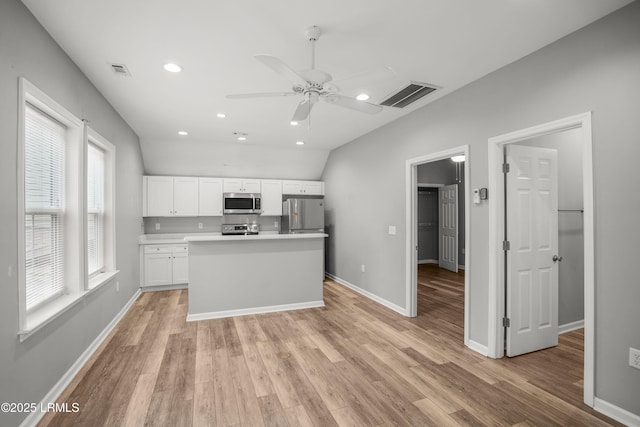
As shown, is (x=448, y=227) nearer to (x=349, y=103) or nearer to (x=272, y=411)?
(x=349, y=103)

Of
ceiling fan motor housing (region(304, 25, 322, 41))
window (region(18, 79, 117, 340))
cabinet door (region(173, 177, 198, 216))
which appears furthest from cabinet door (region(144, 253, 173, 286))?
ceiling fan motor housing (region(304, 25, 322, 41))

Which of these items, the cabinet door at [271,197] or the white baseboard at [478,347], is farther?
the cabinet door at [271,197]

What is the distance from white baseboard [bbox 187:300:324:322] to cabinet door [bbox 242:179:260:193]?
9.46 feet

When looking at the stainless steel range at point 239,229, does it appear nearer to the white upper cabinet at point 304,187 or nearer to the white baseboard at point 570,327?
the white upper cabinet at point 304,187

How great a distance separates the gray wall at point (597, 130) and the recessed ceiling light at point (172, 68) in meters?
2.80

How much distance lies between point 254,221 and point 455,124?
15.4 ft

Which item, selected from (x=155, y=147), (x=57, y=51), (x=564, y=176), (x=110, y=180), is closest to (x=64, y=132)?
(x=57, y=51)

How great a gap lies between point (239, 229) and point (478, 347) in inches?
192

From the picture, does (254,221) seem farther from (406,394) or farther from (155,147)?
(406,394)

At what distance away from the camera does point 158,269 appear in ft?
18.2

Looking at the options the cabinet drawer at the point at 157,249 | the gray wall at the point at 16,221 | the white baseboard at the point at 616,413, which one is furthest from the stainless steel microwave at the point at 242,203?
the white baseboard at the point at 616,413

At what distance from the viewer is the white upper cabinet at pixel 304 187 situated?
21.9 ft

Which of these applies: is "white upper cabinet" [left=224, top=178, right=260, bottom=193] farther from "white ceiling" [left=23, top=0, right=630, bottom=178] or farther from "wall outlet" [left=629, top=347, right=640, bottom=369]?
"wall outlet" [left=629, top=347, right=640, bottom=369]

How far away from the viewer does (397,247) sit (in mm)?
4320
